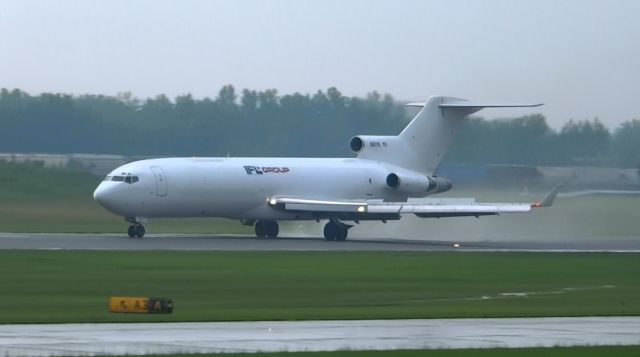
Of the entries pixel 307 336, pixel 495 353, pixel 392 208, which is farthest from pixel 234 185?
pixel 495 353

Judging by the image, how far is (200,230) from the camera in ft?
212

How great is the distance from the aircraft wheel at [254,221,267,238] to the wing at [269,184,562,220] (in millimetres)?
1466

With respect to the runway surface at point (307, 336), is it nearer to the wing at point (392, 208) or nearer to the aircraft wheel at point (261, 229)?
the wing at point (392, 208)

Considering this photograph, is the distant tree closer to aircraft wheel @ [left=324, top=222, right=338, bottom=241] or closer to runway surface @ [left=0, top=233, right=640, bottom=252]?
runway surface @ [left=0, top=233, right=640, bottom=252]

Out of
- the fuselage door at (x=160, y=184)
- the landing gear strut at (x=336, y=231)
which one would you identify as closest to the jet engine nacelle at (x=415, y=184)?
the landing gear strut at (x=336, y=231)

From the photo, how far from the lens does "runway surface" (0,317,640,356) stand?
19172 millimetres

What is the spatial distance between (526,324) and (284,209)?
34986mm

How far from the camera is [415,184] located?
199 feet

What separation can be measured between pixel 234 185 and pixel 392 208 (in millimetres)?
6460

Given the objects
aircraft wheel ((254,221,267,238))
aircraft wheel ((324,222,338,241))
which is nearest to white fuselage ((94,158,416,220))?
aircraft wheel ((254,221,267,238))

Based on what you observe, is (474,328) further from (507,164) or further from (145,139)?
(145,139)

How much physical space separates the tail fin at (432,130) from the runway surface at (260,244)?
515cm

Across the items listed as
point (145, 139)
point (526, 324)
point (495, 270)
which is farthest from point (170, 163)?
point (526, 324)

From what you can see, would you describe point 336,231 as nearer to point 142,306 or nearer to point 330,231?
point 330,231
